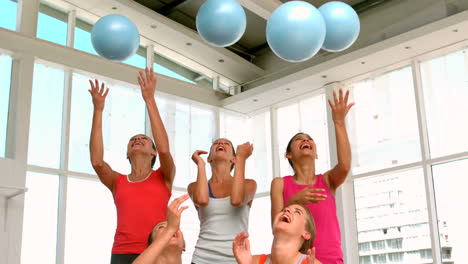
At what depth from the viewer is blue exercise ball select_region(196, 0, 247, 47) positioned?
329cm

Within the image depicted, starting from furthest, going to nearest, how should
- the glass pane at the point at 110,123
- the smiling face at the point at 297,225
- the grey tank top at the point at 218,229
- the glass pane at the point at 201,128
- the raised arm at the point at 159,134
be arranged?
1. the glass pane at the point at 201,128
2. the glass pane at the point at 110,123
3. the raised arm at the point at 159,134
4. the grey tank top at the point at 218,229
5. the smiling face at the point at 297,225

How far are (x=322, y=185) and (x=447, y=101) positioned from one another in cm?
447

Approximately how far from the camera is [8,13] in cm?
651

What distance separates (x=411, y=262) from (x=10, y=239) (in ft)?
15.0

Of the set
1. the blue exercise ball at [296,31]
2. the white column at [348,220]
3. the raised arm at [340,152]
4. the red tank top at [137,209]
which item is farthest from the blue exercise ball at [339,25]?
the white column at [348,220]

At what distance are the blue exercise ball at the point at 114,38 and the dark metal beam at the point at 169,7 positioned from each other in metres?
3.91

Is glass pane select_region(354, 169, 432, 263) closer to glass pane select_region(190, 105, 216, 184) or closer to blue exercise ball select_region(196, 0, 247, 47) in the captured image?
glass pane select_region(190, 105, 216, 184)

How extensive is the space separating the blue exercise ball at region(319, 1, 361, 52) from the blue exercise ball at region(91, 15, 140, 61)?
124 centimetres

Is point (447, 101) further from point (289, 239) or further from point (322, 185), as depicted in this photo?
point (289, 239)

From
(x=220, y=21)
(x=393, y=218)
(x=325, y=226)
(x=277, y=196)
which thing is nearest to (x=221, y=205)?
(x=277, y=196)

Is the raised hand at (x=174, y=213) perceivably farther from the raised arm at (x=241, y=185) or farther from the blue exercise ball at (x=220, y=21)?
the blue exercise ball at (x=220, y=21)

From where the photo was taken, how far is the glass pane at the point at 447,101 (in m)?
6.57

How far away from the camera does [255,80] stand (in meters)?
8.67

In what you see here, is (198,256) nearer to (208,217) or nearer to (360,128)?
(208,217)
